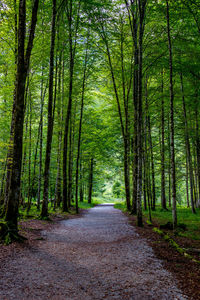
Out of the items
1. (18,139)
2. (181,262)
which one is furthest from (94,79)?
(181,262)

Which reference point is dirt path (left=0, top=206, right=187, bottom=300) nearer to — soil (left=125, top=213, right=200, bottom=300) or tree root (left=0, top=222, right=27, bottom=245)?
soil (left=125, top=213, right=200, bottom=300)

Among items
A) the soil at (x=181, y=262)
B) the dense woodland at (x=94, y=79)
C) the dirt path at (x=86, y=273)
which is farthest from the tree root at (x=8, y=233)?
the soil at (x=181, y=262)

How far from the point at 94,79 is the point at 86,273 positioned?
49.6ft

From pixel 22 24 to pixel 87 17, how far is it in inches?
370

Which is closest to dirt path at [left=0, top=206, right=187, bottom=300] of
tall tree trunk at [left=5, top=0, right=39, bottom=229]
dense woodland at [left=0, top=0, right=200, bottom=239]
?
tall tree trunk at [left=5, top=0, right=39, bottom=229]

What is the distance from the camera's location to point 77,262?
466 centimetres

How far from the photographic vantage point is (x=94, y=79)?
16.6m

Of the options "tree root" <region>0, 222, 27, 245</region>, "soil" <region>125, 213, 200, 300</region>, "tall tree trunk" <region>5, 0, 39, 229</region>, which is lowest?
"soil" <region>125, 213, 200, 300</region>

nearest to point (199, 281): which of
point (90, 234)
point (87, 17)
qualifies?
point (90, 234)

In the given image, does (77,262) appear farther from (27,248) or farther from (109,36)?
(109,36)

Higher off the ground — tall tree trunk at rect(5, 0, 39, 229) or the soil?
tall tree trunk at rect(5, 0, 39, 229)

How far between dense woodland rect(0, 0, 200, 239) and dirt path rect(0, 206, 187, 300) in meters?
1.87

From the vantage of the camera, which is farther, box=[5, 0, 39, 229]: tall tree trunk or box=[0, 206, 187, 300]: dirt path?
box=[5, 0, 39, 229]: tall tree trunk

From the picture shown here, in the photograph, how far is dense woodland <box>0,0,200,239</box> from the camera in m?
8.24
